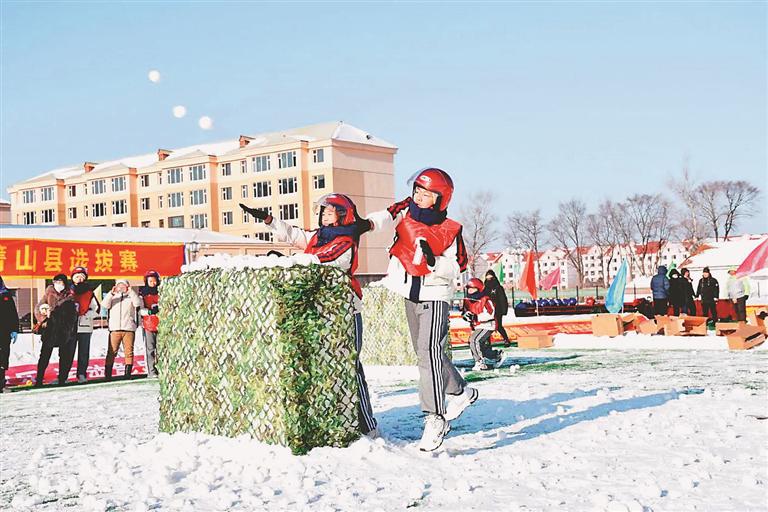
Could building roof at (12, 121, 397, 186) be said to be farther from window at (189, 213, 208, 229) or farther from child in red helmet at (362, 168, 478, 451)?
child in red helmet at (362, 168, 478, 451)

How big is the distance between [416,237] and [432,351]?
79 centimetres

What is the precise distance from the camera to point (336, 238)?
5836 millimetres

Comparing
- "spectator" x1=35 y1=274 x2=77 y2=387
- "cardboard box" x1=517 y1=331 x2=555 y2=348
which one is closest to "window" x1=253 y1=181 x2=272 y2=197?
"cardboard box" x1=517 y1=331 x2=555 y2=348

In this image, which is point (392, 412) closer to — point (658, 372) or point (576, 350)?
point (658, 372)

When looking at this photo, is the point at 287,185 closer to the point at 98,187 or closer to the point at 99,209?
the point at 99,209

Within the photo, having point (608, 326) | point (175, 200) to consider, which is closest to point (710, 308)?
point (608, 326)

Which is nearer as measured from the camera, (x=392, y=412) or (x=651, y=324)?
(x=392, y=412)

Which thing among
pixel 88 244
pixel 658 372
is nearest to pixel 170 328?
pixel 658 372

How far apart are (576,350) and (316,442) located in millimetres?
11176

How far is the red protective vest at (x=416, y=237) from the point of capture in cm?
555

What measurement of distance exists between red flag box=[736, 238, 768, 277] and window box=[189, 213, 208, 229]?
69426 millimetres

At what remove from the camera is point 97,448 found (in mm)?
6230

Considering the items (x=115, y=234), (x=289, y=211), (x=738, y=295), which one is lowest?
(x=738, y=295)

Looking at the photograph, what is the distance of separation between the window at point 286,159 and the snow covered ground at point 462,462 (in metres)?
68.1
